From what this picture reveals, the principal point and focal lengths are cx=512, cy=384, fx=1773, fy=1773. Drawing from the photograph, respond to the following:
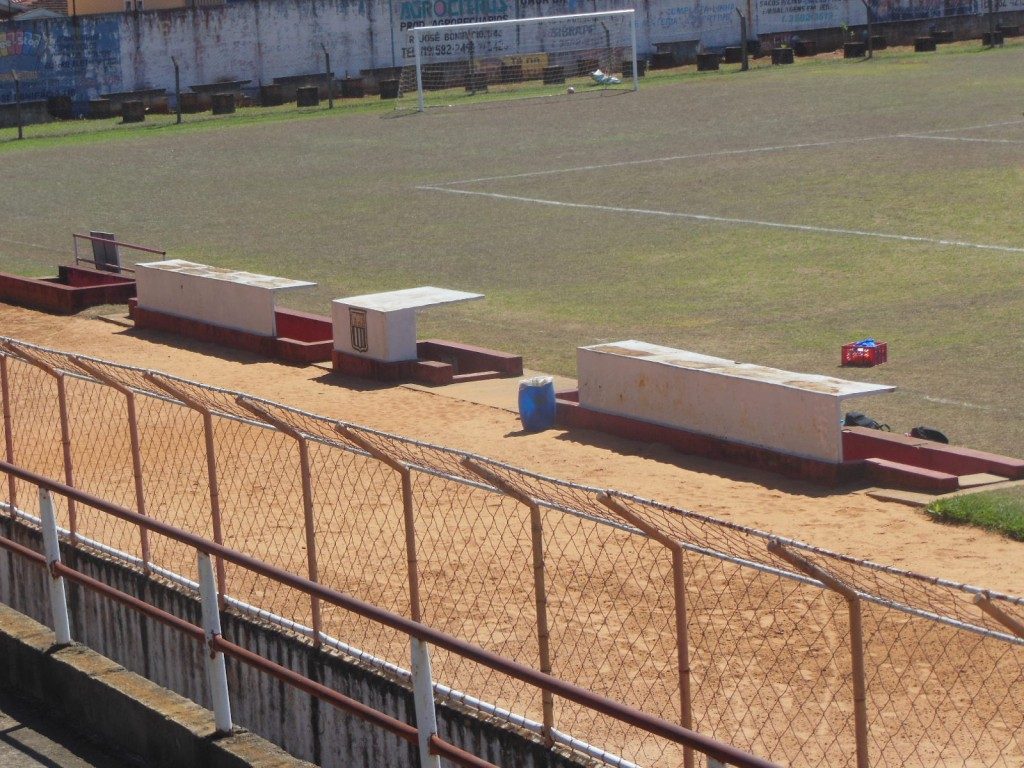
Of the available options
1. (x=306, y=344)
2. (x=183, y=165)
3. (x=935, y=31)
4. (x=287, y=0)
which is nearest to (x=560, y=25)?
(x=287, y=0)

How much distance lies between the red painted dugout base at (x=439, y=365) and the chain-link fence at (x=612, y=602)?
479 cm

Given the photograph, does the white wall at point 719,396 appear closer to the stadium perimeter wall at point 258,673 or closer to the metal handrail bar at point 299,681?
the stadium perimeter wall at point 258,673

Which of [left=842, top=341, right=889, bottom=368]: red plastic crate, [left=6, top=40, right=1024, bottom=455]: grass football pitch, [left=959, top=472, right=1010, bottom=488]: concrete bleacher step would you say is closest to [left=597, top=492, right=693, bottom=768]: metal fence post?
[left=959, top=472, right=1010, bottom=488]: concrete bleacher step

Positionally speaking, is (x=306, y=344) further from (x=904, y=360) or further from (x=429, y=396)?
(x=904, y=360)

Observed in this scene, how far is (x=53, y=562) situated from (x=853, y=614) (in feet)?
14.9

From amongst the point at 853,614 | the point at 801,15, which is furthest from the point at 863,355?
the point at 801,15

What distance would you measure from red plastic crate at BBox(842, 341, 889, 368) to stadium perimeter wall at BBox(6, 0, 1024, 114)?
44.2 meters

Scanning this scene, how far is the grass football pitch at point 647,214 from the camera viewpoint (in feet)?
66.2

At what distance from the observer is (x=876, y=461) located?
14.1 meters

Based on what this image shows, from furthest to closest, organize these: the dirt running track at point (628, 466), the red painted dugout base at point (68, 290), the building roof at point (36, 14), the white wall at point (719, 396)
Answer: the building roof at point (36, 14) → the red painted dugout base at point (68, 290) → the white wall at point (719, 396) → the dirt running track at point (628, 466)

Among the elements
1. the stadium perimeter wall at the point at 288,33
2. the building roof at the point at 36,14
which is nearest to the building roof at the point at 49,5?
the building roof at the point at 36,14

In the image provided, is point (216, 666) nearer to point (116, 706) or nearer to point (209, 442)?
point (116, 706)

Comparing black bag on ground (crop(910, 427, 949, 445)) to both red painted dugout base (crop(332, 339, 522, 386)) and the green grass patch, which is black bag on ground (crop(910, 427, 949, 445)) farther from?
red painted dugout base (crop(332, 339, 522, 386))

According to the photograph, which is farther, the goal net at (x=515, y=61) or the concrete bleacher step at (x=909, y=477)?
the goal net at (x=515, y=61)
